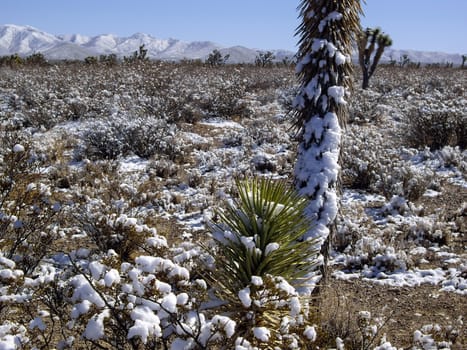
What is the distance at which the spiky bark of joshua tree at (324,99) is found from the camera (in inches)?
174

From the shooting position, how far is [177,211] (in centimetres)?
753

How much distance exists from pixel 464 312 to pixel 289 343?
3.20m

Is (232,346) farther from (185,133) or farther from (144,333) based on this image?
(185,133)

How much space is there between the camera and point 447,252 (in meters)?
6.04

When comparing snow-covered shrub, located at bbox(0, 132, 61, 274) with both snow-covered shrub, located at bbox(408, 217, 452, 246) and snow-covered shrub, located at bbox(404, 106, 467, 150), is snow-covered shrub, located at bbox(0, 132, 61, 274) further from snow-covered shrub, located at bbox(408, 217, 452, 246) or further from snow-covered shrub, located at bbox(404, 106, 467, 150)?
snow-covered shrub, located at bbox(404, 106, 467, 150)

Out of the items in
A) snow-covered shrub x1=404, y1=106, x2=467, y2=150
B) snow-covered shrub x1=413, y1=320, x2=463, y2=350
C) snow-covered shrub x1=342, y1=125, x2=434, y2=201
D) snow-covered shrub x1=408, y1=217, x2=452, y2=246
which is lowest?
→ snow-covered shrub x1=413, y1=320, x2=463, y2=350

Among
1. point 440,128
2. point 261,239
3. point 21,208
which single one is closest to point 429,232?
point 261,239

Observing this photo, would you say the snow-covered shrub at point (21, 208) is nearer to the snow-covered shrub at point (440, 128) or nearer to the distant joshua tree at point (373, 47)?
the snow-covered shrub at point (440, 128)

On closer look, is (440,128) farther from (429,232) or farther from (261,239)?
(261,239)

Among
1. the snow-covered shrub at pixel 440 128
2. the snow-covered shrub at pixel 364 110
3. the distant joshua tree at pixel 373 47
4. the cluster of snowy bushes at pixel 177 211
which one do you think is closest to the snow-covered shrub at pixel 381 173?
the cluster of snowy bushes at pixel 177 211

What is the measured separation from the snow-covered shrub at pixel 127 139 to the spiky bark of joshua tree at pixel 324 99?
240 inches

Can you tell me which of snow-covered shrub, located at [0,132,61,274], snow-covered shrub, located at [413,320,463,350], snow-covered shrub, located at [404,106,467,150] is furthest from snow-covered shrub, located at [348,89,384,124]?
snow-covered shrub, located at [0,132,61,274]

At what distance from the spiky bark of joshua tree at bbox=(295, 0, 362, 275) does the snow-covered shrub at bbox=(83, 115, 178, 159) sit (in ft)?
20.0

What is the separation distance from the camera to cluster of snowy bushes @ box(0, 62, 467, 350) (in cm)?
240
